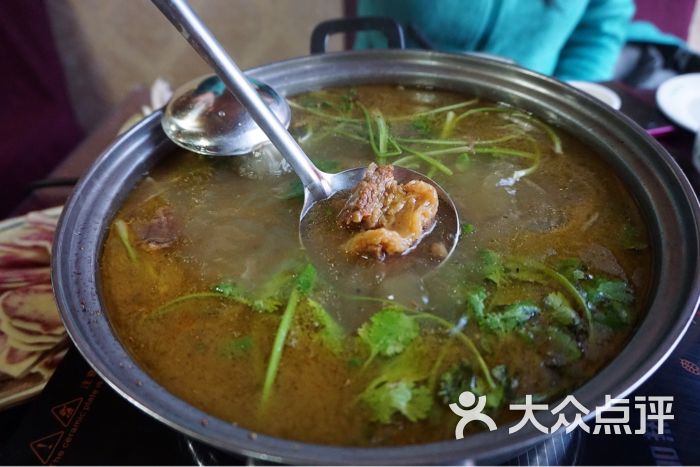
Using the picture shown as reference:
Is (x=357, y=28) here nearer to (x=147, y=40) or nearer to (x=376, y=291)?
(x=376, y=291)

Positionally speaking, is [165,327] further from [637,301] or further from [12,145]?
[12,145]

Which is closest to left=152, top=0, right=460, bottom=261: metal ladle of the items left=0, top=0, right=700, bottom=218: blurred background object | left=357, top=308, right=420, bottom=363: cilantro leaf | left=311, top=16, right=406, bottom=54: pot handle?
left=357, top=308, right=420, bottom=363: cilantro leaf

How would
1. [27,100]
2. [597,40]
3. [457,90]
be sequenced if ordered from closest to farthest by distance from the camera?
[457,90]
[597,40]
[27,100]

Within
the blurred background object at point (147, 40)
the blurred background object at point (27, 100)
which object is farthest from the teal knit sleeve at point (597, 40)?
the blurred background object at point (27, 100)

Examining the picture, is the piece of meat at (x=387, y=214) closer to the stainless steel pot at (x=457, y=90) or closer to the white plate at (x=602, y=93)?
the stainless steel pot at (x=457, y=90)

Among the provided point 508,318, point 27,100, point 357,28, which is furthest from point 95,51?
point 508,318

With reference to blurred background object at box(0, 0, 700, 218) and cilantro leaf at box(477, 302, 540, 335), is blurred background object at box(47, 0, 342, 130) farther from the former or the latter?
cilantro leaf at box(477, 302, 540, 335)
